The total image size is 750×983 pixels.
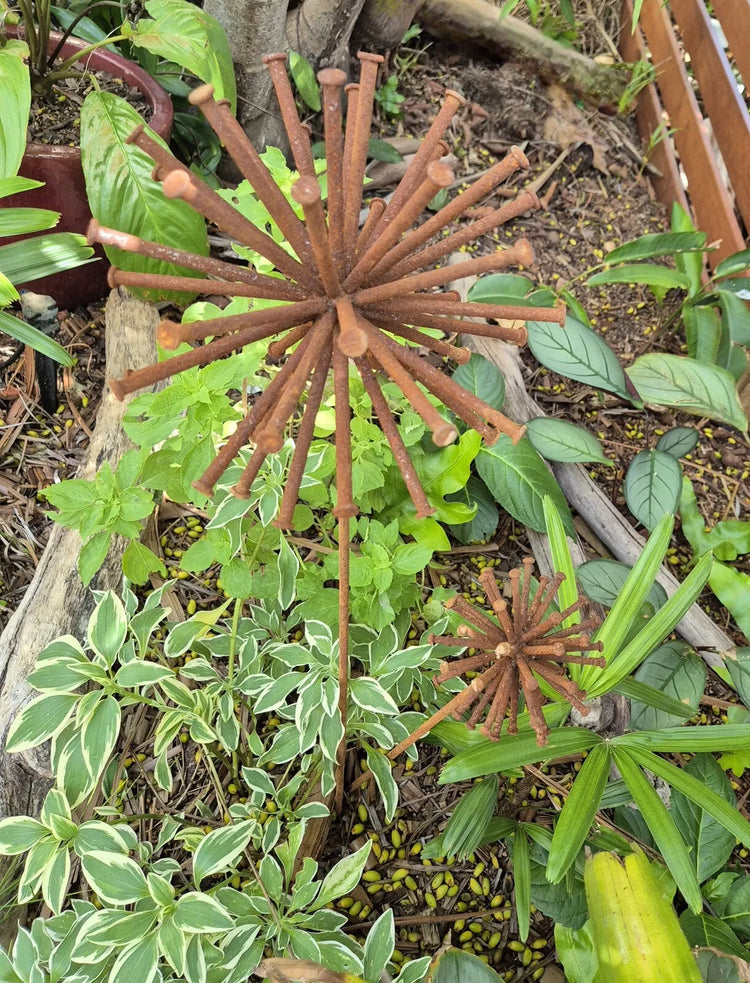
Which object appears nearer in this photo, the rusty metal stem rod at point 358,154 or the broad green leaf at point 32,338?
the rusty metal stem rod at point 358,154

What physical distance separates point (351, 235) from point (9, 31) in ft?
5.63

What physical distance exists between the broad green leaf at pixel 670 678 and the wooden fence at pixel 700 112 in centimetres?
136

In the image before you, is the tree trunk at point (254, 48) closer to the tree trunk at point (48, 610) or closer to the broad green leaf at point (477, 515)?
the tree trunk at point (48, 610)

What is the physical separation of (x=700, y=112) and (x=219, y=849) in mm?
2728

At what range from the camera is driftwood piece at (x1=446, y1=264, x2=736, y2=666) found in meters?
1.66

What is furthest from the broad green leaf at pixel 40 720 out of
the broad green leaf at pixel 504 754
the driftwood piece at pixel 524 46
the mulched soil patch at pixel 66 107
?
the driftwood piece at pixel 524 46

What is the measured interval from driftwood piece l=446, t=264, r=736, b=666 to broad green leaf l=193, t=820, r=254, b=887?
3.10 feet

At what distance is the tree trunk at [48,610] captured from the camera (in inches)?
50.6

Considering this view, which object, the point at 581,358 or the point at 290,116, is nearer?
the point at 290,116

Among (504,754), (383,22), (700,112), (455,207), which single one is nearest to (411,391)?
(455,207)

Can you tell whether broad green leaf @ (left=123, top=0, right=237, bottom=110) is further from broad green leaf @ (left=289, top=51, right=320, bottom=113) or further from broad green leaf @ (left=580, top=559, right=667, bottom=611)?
broad green leaf @ (left=580, top=559, right=667, bottom=611)

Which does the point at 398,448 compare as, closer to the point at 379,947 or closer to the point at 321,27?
the point at 379,947

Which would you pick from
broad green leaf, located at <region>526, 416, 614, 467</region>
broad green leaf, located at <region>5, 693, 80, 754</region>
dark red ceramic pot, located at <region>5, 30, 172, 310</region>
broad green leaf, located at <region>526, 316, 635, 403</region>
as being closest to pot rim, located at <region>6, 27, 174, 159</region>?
dark red ceramic pot, located at <region>5, 30, 172, 310</region>

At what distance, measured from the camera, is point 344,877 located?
1.12 meters
